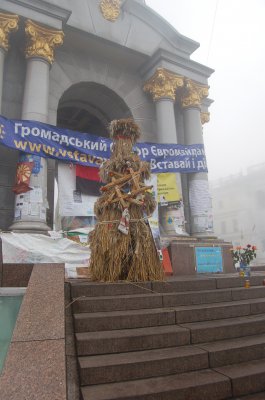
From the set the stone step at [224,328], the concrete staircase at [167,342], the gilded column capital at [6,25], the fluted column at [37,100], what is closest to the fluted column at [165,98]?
the fluted column at [37,100]

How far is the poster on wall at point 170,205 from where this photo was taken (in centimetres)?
1345

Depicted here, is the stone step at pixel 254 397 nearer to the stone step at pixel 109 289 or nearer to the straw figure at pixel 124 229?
the stone step at pixel 109 289

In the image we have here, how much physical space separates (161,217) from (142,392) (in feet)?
34.2

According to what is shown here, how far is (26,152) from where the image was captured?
35.3ft

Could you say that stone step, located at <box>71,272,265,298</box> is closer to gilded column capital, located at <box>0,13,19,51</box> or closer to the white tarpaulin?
the white tarpaulin

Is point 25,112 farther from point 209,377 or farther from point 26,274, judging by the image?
point 209,377

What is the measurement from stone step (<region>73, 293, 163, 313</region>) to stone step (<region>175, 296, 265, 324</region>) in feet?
1.38

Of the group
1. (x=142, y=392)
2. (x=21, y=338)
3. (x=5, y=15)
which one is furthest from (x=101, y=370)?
(x=5, y=15)

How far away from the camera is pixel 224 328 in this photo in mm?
4934

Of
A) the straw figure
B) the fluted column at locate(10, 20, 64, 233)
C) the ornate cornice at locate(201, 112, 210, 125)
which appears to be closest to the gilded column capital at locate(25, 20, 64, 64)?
the fluted column at locate(10, 20, 64, 233)

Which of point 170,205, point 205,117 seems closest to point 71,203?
point 170,205

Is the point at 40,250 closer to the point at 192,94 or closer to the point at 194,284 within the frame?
the point at 194,284

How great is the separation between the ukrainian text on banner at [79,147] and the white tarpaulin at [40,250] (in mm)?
2879

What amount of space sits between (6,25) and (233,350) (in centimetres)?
1209
